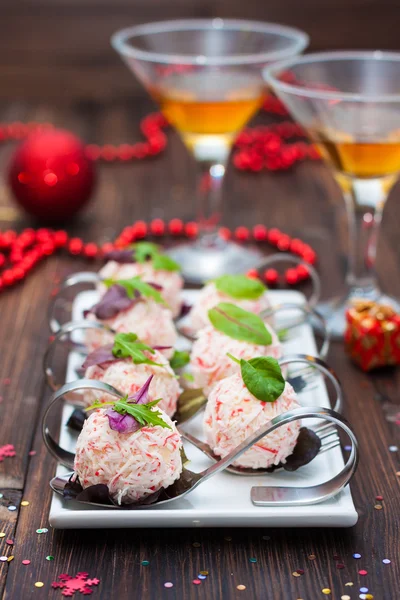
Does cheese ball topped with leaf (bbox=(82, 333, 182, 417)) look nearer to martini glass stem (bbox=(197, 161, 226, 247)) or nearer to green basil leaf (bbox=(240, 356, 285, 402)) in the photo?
green basil leaf (bbox=(240, 356, 285, 402))

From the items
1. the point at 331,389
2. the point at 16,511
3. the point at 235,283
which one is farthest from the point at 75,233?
the point at 16,511

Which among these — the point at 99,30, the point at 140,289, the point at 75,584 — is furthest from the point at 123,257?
the point at 99,30

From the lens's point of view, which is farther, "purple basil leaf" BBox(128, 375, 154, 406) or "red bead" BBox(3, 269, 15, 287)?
"red bead" BBox(3, 269, 15, 287)

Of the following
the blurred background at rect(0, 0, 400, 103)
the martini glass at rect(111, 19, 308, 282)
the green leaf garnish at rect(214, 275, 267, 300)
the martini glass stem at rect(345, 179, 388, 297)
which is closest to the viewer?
the green leaf garnish at rect(214, 275, 267, 300)

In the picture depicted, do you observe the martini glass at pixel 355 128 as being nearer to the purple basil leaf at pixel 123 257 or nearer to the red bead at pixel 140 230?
the purple basil leaf at pixel 123 257

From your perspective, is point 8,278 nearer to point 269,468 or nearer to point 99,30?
point 269,468

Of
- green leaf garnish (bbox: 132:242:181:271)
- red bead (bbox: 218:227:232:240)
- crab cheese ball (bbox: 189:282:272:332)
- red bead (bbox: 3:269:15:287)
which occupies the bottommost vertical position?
red bead (bbox: 218:227:232:240)

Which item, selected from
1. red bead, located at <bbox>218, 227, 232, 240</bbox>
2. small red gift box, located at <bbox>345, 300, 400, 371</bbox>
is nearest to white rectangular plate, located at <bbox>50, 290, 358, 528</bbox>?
small red gift box, located at <bbox>345, 300, 400, 371</bbox>
